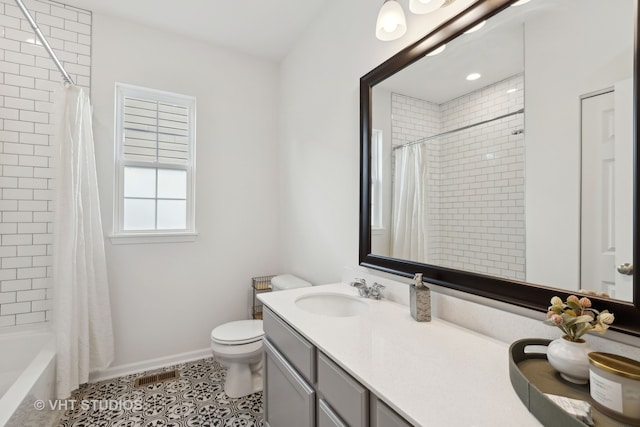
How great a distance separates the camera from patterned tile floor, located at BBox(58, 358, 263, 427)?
1.78m

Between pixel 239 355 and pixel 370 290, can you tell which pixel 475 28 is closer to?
pixel 370 290

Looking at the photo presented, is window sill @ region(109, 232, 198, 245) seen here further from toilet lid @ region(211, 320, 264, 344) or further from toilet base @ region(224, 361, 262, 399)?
toilet base @ region(224, 361, 262, 399)

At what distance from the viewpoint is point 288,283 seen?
2365 mm

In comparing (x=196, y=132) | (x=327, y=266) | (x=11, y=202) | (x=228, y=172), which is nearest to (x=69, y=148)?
(x=11, y=202)

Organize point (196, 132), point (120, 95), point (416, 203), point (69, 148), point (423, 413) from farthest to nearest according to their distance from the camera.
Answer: point (196, 132) → point (120, 95) → point (69, 148) → point (416, 203) → point (423, 413)

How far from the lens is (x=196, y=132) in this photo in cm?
260

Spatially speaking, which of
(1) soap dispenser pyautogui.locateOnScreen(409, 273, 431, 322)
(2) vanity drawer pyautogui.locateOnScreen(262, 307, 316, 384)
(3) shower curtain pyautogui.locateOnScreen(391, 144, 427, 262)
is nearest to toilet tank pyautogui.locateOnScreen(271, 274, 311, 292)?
(2) vanity drawer pyautogui.locateOnScreen(262, 307, 316, 384)

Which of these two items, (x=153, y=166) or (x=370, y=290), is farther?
(x=153, y=166)

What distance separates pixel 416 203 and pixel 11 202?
2705 millimetres

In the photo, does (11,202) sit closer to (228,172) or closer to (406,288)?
(228,172)

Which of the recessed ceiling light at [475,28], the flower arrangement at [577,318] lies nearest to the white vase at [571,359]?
the flower arrangement at [577,318]

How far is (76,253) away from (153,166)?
875 millimetres

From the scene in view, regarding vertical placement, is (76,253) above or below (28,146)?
below

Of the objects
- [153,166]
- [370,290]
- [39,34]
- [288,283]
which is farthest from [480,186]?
[153,166]
